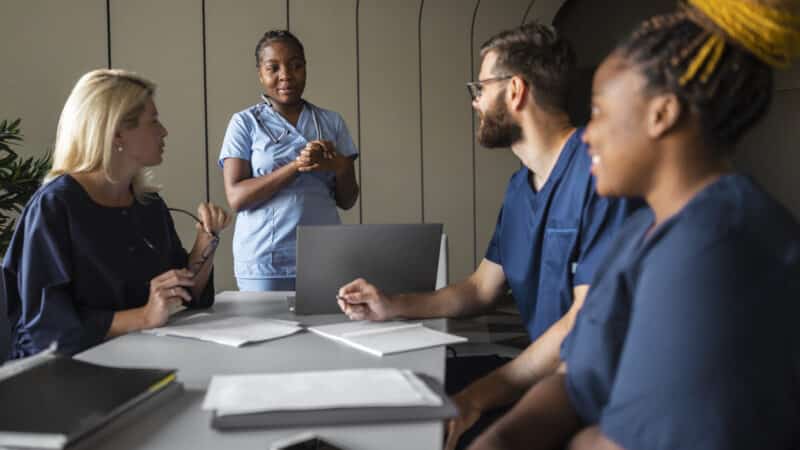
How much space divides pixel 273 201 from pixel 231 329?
110cm

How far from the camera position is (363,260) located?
6.19 ft

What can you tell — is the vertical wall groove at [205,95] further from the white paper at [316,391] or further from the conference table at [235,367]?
the white paper at [316,391]

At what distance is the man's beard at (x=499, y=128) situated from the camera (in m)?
1.83

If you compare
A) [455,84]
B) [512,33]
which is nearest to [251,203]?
[512,33]

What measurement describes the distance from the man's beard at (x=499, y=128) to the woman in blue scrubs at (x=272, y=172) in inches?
36.5

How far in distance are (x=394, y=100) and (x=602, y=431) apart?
437 cm

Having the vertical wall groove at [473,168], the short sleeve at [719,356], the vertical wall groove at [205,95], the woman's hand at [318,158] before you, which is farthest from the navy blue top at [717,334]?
the vertical wall groove at [473,168]

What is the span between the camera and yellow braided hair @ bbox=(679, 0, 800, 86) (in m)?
0.89

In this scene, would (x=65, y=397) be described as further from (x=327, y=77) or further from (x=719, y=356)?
(x=327, y=77)

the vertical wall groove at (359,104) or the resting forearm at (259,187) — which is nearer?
the resting forearm at (259,187)

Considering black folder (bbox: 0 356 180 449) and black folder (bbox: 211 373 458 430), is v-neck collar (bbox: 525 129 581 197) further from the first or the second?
black folder (bbox: 0 356 180 449)

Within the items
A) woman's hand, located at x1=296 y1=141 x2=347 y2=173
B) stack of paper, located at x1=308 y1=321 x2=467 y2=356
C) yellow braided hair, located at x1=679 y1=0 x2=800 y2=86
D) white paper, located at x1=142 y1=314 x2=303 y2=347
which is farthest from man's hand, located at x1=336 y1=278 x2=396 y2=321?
yellow braided hair, located at x1=679 y1=0 x2=800 y2=86

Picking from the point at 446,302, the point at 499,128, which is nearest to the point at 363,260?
the point at 446,302

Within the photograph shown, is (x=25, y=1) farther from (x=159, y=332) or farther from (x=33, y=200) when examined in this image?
(x=159, y=332)
